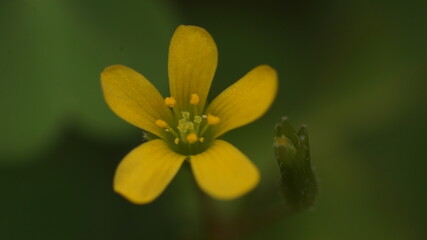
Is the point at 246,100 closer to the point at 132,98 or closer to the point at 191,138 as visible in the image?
the point at 191,138

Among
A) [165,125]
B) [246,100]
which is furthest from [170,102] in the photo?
[246,100]

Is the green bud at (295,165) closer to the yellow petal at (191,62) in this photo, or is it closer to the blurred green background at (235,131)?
the yellow petal at (191,62)

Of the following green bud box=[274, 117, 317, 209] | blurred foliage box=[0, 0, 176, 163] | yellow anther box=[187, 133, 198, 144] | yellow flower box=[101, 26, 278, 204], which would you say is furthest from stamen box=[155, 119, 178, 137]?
blurred foliage box=[0, 0, 176, 163]

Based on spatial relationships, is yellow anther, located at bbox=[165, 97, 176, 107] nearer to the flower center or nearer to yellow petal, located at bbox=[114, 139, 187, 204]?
the flower center

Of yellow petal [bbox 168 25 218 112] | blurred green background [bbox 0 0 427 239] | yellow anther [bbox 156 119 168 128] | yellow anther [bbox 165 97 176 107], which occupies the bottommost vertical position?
blurred green background [bbox 0 0 427 239]

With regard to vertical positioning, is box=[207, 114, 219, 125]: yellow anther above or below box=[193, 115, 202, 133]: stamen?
above

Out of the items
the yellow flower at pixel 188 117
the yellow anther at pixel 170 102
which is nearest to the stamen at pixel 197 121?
the yellow flower at pixel 188 117
